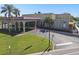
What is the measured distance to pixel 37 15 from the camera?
Result: 5461 millimetres

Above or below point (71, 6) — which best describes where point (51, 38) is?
below

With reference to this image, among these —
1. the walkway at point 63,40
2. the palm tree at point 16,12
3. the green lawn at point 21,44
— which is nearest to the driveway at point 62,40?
the walkway at point 63,40

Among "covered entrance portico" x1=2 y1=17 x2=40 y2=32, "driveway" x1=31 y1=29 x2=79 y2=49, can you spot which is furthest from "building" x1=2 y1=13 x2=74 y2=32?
"driveway" x1=31 y1=29 x2=79 y2=49

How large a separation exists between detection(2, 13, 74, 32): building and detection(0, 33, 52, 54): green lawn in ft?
0.43

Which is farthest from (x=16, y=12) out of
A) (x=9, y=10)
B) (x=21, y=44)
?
(x=21, y=44)

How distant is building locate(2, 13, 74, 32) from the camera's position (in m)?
5.48

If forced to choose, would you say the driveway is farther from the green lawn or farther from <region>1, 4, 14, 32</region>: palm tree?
<region>1, 4, 14, 32</region>: palm tree

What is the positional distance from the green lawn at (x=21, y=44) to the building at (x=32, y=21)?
0.43 feet

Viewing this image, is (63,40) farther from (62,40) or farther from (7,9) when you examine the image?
(7,9)

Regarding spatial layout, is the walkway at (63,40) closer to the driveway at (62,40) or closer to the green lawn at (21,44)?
the driveway at (62,40)

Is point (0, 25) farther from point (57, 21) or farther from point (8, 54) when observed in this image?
point (57, 21)
